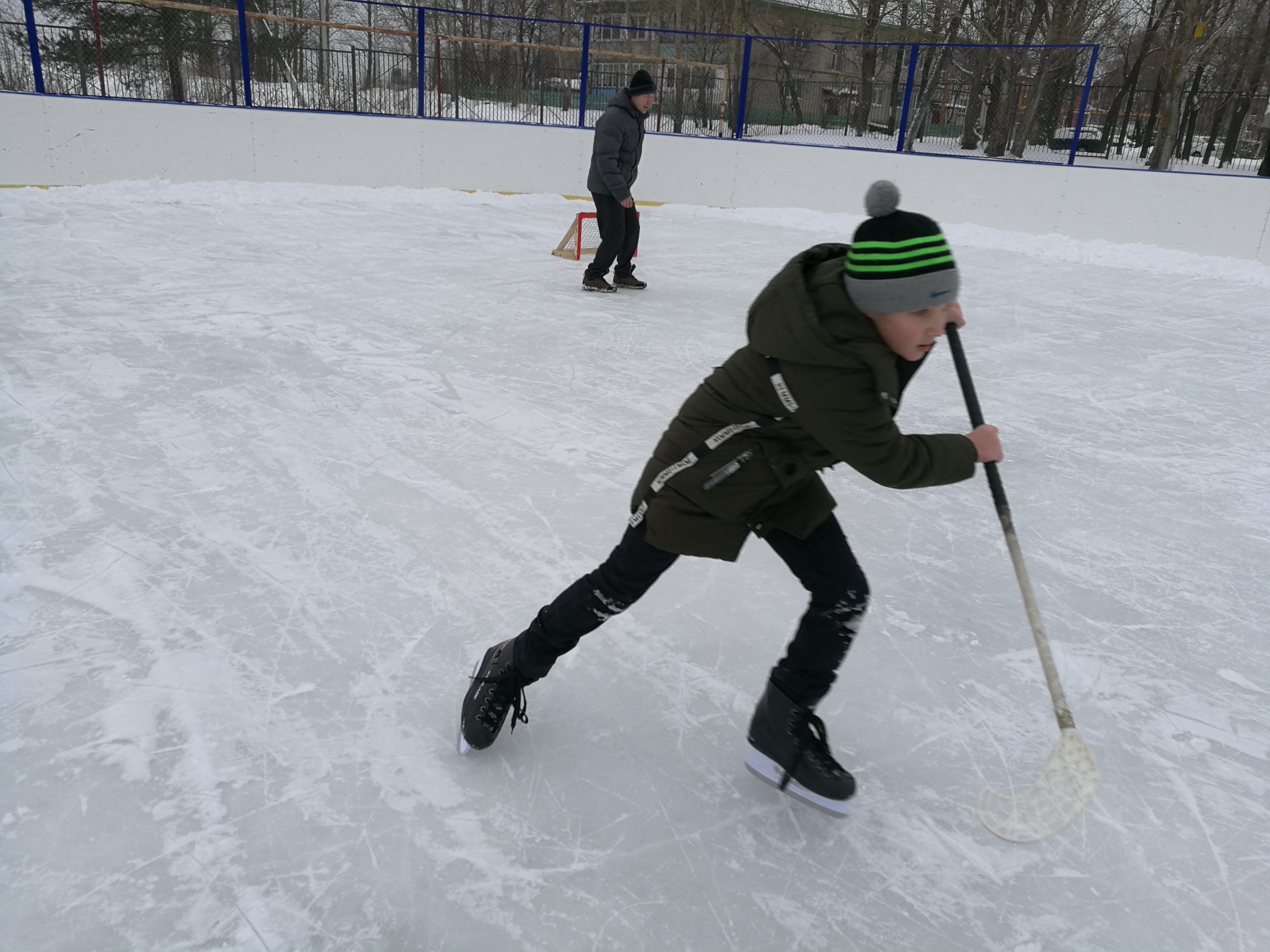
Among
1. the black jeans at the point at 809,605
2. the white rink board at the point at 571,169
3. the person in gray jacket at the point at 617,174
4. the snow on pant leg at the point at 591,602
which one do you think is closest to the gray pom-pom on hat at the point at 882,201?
the black jeans at the point at 809,605

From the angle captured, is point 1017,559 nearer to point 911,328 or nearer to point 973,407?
point 973,407

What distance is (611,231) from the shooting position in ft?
20.7

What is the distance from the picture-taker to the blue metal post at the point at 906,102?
448 inches

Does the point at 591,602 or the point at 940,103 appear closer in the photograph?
the point at 591,602

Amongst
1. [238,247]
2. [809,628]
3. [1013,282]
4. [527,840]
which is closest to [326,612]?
[527,840]

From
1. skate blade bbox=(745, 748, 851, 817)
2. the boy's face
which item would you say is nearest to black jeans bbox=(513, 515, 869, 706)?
skate blade bbox=(745, 748, 851, 817)

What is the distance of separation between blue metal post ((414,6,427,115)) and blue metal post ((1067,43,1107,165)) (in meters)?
7.72

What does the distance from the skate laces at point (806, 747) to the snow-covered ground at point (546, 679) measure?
10cm

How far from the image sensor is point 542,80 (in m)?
12.8

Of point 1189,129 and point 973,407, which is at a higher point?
point 1189,129

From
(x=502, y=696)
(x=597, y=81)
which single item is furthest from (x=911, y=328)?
(x=597, y=81)

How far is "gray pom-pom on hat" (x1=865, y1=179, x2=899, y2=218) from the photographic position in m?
1.50

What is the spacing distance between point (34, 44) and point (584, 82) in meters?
6.03

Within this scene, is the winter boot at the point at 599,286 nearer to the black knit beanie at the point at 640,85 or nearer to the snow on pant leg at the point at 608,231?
the snow on pant leg at the point at 608,231
